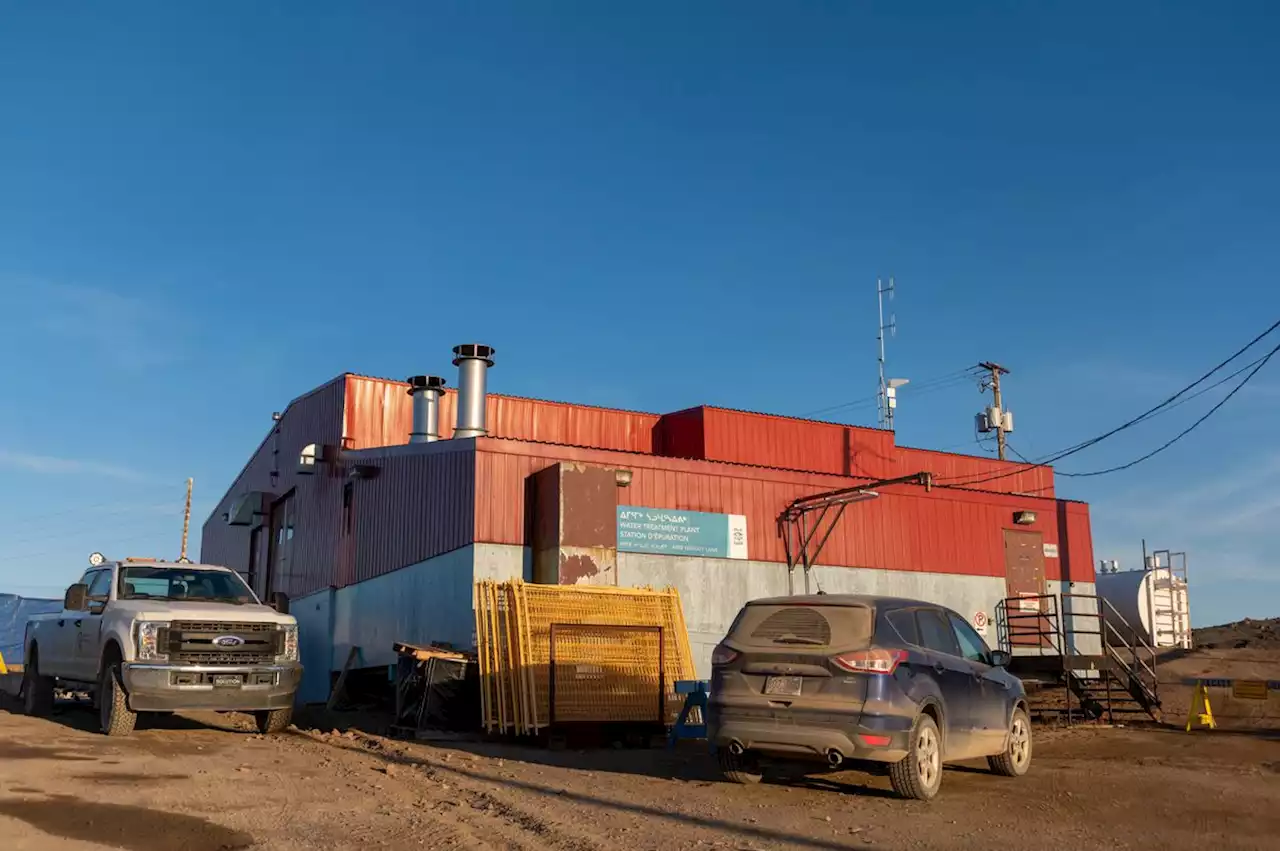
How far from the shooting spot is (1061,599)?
27.9 m

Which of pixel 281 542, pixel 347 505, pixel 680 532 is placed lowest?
pixel 680 532

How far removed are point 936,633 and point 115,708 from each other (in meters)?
9.20

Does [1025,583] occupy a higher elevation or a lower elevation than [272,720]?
higher

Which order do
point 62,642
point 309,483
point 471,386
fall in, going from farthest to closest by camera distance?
point 309,483, point 471,386, point 62,642

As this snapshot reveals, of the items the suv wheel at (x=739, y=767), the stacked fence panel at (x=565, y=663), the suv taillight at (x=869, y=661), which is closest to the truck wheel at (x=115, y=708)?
the stacked fence panel at (x=565, y=663)

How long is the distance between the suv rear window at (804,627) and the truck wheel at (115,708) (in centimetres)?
736

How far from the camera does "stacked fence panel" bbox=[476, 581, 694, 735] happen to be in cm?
1406

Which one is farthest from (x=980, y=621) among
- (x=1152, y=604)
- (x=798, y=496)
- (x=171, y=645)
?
(x=171, y=645)

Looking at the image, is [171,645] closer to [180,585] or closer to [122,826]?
[180,585]

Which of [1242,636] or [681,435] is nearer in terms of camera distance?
[681,435]

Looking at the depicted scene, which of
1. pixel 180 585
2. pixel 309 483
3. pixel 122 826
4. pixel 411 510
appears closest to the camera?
pixel 122 826

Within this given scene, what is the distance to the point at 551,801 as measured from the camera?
29.9 feet

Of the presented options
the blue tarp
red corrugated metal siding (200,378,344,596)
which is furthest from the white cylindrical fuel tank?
the blue tarp

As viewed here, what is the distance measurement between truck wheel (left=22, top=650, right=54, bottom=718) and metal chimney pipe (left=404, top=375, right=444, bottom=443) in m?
10.3
